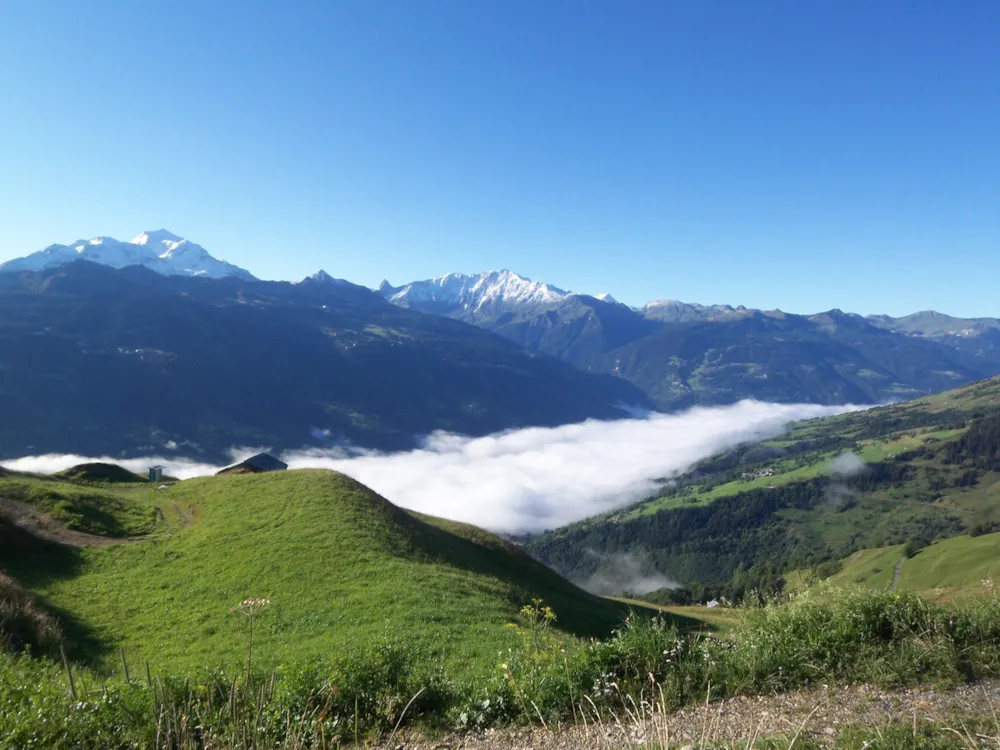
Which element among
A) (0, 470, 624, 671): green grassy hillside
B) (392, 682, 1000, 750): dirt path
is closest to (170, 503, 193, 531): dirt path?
(0, 470, 624, 671): green grassy hillside

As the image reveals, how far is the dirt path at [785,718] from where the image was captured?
7051 mm

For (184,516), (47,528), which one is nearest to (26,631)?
(47,528)

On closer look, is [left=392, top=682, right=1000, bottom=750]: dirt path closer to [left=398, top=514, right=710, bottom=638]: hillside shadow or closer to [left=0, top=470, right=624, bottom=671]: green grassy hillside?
[left=0, top=470, right=624, bottom=671]: green grassy hillside

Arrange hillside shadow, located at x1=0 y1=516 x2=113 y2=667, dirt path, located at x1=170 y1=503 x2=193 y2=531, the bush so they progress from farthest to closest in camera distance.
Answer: dirt path, located at x1=170 y1=503 x2=193 y2=531 → hillside shadow, located at x1=0 y1=516 x2=113 y2=667 → the bush

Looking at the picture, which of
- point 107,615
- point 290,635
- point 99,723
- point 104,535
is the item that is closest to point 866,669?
point 99,723

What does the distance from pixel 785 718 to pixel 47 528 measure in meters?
47.1

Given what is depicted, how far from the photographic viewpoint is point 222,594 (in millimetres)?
28562

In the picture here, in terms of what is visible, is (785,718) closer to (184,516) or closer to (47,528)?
(47,528)

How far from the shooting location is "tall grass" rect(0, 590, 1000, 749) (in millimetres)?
A: 8602

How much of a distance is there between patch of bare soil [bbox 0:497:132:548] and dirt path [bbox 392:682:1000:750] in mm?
38860

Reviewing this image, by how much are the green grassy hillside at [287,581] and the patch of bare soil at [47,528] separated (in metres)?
1.45

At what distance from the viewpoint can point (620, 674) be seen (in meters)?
9.55

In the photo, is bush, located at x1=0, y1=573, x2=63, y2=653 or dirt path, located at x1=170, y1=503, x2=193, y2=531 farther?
dirt path, located at x1=170, y1=503, x2=193, y2=531

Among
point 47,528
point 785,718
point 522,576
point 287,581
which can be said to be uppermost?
point 785,718
